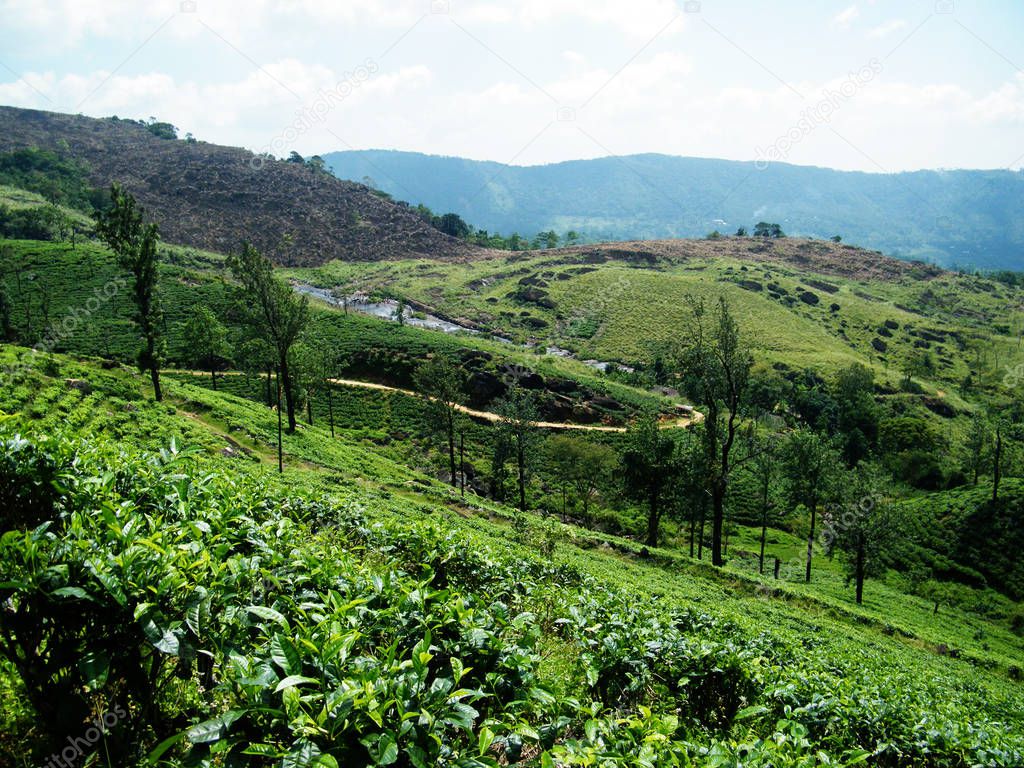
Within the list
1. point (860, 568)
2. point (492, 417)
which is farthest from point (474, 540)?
point (492, 417)

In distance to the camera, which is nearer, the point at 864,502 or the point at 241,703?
the point at 241,703

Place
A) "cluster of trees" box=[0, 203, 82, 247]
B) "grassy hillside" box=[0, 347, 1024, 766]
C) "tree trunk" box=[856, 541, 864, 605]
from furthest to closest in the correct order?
"cluster of trees" box=[0, 203, 82, 247], "tree trunk" box=[856, 541, 864, 605], "grassy hillside" box=[0, 347, 1024, 766]

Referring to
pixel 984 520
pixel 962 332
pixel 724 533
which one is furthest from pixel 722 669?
pixel 962 332

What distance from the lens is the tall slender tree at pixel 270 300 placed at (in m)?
35.3

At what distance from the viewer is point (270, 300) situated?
37.3 meters

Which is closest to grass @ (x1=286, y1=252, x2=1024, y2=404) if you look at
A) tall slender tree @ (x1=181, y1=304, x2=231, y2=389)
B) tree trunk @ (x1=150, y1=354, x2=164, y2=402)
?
tall slender tree @ (x1=181, y1=304, x2=231, y2=389)

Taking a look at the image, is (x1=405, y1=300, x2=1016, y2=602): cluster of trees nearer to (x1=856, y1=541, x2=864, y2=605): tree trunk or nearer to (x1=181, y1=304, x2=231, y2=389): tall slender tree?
(x1=856, y1=541, x2=864, y2=605): tree trunk

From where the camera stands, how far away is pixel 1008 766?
5879 mm

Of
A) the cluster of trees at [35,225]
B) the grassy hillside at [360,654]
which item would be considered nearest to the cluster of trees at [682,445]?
the grassy hillside at [360,654]

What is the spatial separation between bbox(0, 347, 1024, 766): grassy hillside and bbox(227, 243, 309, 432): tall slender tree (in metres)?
29.9

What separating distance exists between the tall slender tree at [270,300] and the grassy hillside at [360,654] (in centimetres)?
2993

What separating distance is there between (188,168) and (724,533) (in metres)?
220

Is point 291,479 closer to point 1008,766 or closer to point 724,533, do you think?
point 1008,766

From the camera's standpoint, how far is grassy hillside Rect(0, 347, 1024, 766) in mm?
3461
